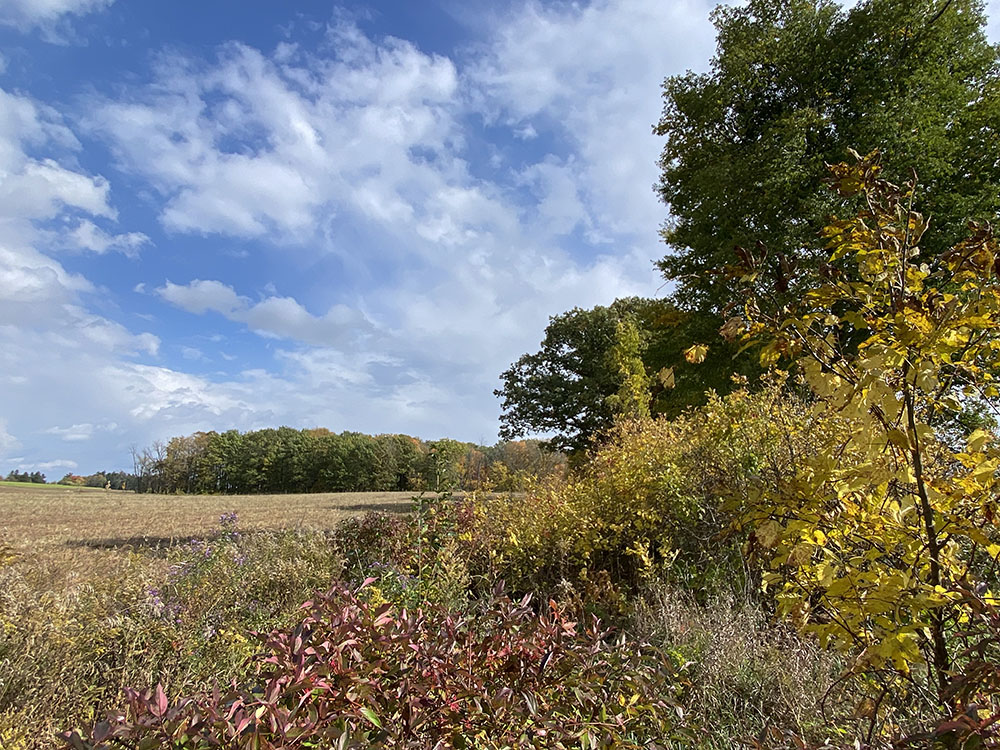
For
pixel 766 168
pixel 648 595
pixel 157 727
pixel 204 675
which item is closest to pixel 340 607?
pixel 157 727

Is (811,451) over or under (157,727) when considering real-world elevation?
over

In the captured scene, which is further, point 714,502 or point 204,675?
point 714,502

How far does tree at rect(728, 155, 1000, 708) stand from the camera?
150 cm

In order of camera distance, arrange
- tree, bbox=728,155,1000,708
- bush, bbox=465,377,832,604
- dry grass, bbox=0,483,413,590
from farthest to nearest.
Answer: bush, bbox=465,377,832,604 → dry grass, bbox=0,483,413,590 → tree, bbox=728,155,1000,708

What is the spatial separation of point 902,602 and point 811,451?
3398 mm

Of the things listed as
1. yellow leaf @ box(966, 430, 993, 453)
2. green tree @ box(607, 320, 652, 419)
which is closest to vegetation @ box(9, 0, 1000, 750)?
yellow leaf @ box(966, 430, 993, 453)

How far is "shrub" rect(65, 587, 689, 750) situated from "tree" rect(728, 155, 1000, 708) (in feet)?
2.06

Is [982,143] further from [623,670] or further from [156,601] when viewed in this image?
[156,601]

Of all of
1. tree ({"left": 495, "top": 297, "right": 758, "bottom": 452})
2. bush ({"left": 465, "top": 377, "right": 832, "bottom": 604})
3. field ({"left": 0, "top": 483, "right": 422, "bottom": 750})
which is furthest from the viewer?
tree ({"left": 495, "top": 297, "right": 758, "bottom": 452})

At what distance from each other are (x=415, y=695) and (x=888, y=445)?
147cm

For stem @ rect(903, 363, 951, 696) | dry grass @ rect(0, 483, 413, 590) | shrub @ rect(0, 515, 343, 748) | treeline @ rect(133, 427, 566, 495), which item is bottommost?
shrub @ rect(0, 515, 343, 748)

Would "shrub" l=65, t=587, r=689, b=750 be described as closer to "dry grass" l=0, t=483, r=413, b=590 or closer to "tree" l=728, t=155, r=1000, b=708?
"tree" l=728, t=155, r=1000, b=708

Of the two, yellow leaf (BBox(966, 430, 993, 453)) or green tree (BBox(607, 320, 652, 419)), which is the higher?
green tree (BBox(607, 320, 652, 419))

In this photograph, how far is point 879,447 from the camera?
5.09 feet
